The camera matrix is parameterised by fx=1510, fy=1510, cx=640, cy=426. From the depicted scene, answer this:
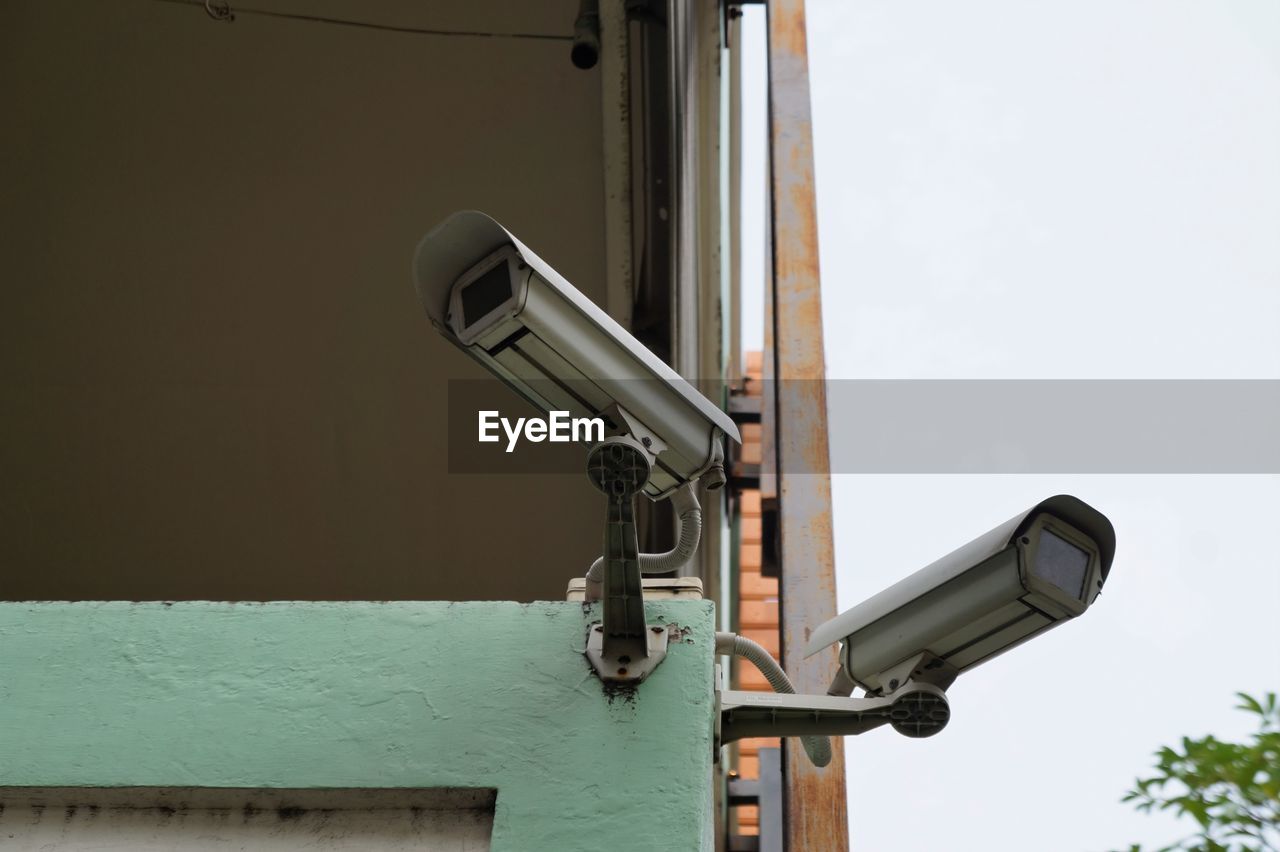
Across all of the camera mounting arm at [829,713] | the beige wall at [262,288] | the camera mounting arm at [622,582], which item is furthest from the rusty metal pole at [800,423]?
the camera mounting arm at [622,582]

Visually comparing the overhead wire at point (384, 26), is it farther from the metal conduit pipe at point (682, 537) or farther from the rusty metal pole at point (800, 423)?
the metal conduit pipe at point (682, 537)

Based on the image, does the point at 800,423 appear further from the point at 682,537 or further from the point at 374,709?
the point at 374,709

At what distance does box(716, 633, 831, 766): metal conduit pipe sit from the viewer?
7.08 ft

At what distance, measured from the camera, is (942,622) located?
195 cm

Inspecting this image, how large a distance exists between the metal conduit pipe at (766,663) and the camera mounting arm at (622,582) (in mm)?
149

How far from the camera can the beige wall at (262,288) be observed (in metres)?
4.59

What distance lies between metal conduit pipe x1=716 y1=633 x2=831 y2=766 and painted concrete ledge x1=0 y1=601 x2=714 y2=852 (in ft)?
0.28

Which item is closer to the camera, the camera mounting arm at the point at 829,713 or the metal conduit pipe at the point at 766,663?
the camera mounting arm at the point at 829,713

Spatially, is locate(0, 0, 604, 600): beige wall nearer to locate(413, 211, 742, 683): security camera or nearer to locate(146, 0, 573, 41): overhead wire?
locate(146, 0, 573, 41): overhead wire

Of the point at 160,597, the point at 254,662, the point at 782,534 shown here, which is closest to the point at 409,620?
the point at 254,662

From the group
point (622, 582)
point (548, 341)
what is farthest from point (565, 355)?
point (622, 582)

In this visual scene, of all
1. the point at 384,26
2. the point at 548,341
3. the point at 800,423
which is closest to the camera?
the point at 548,341

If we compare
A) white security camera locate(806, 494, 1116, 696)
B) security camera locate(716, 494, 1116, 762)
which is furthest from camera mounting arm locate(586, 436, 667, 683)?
white security camera locate(806, 494, 1116, 696)

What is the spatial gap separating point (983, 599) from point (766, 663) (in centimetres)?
40
